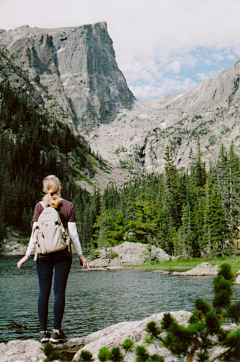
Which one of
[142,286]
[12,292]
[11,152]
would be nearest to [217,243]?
[142,286]

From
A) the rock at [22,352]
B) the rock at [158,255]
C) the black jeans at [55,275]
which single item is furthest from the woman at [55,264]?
the rock at [158,255]

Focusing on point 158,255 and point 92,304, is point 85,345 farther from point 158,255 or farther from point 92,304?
point 158,255

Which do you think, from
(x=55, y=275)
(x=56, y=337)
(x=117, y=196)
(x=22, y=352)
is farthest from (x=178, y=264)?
(x=117, y=196)

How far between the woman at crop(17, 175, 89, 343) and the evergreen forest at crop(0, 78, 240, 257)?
174 feet

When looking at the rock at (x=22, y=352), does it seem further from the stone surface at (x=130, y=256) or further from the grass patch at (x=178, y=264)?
the stone surface at (x=130, y=256)

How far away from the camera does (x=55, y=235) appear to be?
21.2 feet

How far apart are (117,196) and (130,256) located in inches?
3748

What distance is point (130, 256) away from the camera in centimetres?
5844

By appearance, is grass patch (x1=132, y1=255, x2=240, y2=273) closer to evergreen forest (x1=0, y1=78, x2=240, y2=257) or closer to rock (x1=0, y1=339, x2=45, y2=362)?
evergreen forest (x1=0, y1=78, x2=240, y2=257)

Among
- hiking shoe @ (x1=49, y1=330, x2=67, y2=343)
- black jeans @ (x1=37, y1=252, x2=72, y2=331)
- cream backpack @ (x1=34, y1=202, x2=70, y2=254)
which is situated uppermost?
cream backpack @ (x1=34, y1=202, x2=70, y2=254)

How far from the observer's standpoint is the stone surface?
56.6m

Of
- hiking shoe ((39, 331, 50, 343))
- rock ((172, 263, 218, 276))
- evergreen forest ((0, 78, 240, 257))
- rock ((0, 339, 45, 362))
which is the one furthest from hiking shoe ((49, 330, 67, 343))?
evergreen forest ((0, 78, 240, 257))

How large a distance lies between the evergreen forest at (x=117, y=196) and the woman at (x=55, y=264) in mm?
52917

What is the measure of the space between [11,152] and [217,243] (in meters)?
108
